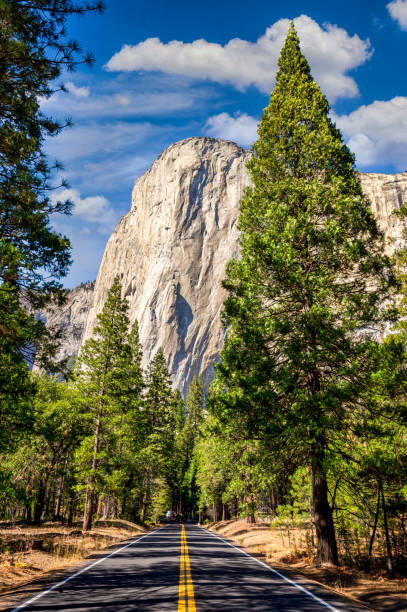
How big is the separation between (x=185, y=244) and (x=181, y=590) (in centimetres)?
12033

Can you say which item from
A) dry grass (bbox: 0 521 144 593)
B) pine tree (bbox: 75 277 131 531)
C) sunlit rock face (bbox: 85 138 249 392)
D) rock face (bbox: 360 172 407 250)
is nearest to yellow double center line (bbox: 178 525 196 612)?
dry grass (bbox: 0 521 144 593)

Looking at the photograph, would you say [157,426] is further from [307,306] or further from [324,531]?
[307,306]

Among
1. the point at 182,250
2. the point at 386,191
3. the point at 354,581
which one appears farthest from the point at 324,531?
the point at 386,191

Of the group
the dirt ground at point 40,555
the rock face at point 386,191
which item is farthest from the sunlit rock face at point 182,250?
the dirt ground at point 40,555

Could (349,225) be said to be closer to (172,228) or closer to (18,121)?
(18,121)

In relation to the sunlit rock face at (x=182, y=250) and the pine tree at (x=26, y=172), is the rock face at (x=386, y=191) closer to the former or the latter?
the sunlit rock face at (x=182, y=250)

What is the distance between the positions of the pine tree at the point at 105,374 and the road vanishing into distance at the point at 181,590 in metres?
11.3

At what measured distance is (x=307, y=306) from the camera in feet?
36.8

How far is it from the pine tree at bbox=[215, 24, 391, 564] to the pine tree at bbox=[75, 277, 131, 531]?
43.5 feet

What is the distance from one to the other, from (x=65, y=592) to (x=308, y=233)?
975cm

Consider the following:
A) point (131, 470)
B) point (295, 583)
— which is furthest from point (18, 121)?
point (131, 470)

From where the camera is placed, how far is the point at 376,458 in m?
9.71

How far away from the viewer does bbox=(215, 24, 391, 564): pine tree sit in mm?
10047

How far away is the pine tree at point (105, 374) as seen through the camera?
902 inches
